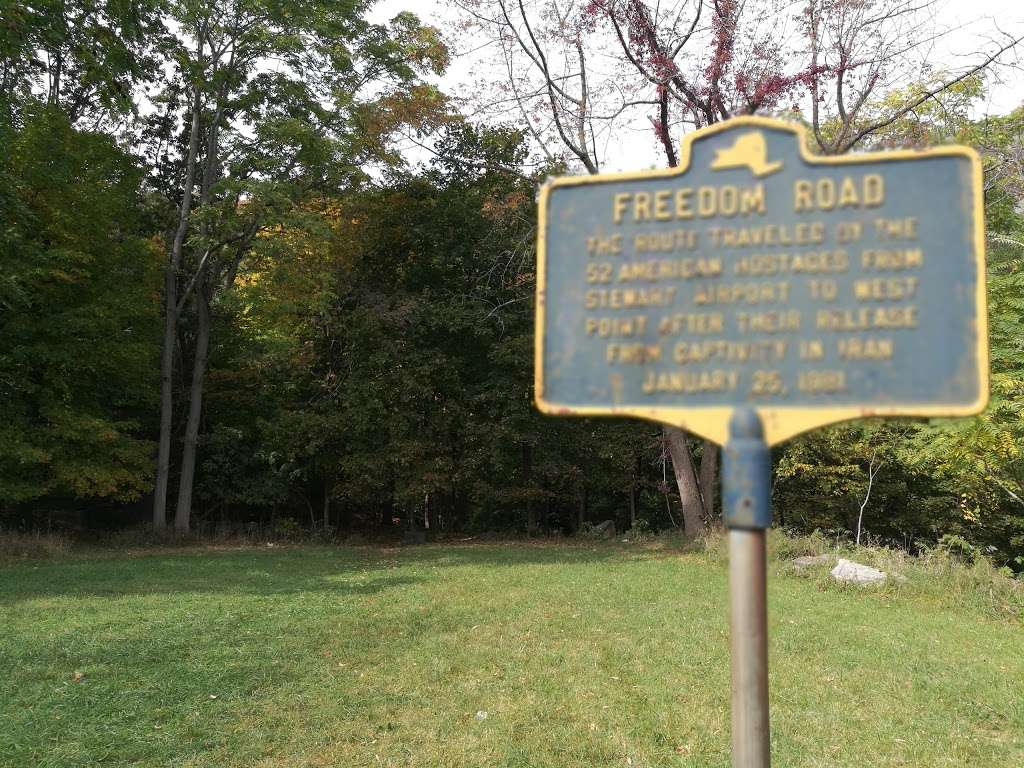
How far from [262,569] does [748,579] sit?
12.7 m

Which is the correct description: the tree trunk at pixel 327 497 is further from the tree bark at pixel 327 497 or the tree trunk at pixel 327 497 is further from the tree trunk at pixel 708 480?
the tree trunk at pixel 708 480

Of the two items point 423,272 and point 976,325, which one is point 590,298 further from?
point 423,272

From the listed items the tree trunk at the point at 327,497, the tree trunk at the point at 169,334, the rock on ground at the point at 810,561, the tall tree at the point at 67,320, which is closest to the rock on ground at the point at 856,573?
the rock on ground at the point at 810,561

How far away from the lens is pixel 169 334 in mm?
20844

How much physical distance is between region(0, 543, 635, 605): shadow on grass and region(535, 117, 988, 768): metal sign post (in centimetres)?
878

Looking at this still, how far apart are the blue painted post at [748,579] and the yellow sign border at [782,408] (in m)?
0.07

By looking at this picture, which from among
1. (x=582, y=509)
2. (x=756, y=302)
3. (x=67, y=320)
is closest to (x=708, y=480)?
(x=582, y=509)

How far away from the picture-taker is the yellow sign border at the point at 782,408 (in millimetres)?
2902

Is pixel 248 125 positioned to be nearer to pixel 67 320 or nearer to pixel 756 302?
pixel 67 320

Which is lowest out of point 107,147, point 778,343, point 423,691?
point 423,691

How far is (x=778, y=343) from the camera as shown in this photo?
10.1 feet

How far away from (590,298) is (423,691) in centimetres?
421

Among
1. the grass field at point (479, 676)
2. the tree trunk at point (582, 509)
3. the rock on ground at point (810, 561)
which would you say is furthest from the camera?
the tree trunk at point (582, 509)

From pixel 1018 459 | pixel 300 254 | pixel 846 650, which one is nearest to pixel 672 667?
pixel 846 650
